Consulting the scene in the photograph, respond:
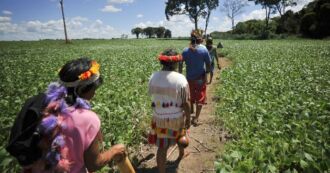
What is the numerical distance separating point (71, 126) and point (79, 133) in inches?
3.2

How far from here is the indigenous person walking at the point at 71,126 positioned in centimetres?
207

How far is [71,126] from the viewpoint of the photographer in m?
2.13

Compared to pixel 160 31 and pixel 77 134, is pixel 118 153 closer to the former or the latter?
pixel 77 134

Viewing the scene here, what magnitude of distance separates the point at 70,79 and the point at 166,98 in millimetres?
1927

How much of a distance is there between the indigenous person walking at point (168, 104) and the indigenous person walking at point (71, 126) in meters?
1.63

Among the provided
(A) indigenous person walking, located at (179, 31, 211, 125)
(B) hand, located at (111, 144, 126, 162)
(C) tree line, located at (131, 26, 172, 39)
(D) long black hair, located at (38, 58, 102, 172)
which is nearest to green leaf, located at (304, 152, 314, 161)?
(B) hand, located at (111, 144, 126, 162)

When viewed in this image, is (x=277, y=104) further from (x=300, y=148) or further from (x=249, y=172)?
(x=249, y=172)

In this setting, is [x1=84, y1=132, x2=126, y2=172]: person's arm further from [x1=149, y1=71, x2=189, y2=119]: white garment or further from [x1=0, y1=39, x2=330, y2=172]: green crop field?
[x1=149, y1=71, x2=189, y2=119]: white garment

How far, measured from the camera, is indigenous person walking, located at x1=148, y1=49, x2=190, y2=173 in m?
4.01

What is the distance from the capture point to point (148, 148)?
225 inches

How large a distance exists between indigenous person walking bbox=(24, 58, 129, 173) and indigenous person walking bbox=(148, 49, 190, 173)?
1.63 m

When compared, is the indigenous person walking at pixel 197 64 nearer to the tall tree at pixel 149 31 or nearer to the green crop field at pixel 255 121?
the green crop field at pixel 255 121

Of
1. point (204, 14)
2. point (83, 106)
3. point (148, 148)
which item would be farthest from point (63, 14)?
point (83, 106)

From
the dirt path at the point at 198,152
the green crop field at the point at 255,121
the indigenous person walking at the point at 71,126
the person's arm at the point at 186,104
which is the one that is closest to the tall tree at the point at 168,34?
the green crop field at the point at 255,121
